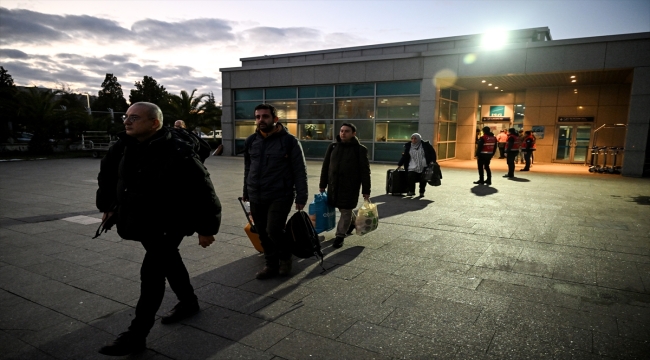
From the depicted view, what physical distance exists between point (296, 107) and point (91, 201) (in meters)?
13.7

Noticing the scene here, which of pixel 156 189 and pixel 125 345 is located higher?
pixel 156 189

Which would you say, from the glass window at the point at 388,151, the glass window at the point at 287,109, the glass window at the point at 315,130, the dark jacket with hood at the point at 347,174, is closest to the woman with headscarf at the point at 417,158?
the dark jacket with hood at the point at 347,174

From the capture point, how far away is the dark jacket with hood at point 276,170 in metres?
4.02

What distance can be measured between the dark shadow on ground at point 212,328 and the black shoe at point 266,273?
2.4 inches

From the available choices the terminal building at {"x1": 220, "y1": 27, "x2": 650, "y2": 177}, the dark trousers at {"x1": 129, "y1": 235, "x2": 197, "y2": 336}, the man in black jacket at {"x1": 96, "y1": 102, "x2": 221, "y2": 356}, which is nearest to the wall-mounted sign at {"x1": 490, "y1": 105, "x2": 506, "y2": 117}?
the terminal building at {"x1": 220, "y1": 27, "x2": 650, "y2": 177}

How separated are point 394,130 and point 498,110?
728 cm

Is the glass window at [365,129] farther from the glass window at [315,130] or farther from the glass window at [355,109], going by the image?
the glass window at [315,130]

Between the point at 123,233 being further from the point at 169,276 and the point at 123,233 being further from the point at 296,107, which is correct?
the point at 296,107

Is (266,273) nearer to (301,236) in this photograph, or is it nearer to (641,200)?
(301,236)

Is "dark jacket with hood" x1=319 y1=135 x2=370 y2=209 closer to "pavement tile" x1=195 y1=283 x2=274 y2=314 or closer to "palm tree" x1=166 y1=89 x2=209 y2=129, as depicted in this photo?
"pavement tile" x1=195 y1=283 x2=274 y2=314

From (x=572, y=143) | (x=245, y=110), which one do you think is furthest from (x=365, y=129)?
(x=572, y=143)

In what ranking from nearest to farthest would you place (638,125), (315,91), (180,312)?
(180,312)
(638,125)
(315,91)

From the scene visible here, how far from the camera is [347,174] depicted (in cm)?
545

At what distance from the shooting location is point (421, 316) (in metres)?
3.35
